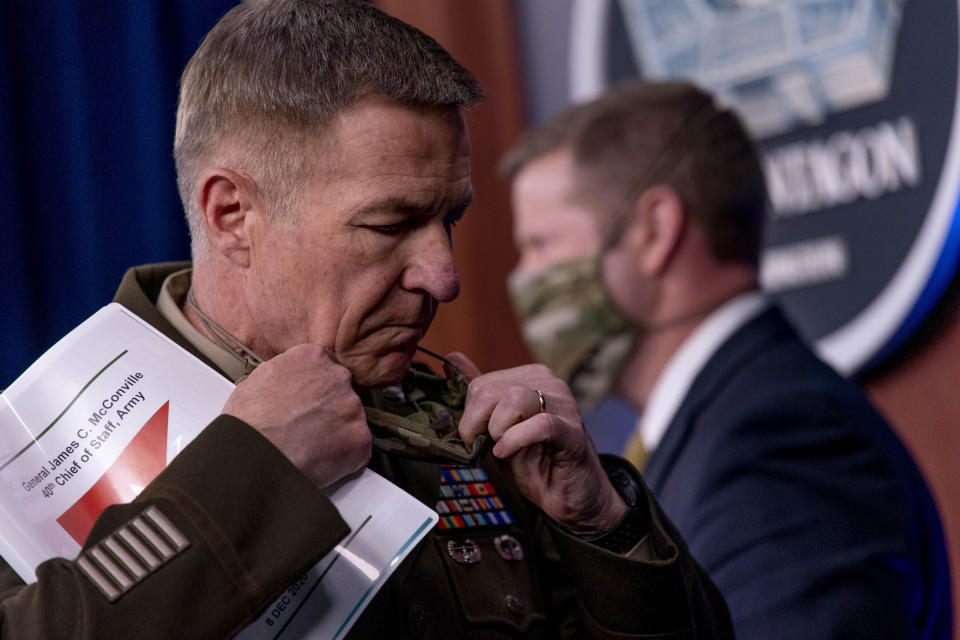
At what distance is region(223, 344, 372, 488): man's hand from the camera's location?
1131mm

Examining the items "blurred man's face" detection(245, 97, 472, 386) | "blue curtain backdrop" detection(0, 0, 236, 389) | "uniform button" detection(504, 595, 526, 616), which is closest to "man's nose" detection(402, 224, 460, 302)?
"blurred man's face" detection(245, 97, 472, 386)

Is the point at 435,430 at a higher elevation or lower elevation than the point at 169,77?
lower

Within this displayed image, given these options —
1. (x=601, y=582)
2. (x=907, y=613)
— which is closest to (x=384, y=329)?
(x=601, y=582)

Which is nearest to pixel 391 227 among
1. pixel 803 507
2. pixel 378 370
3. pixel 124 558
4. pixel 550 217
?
pixel 378 370

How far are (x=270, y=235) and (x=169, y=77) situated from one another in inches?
41.4

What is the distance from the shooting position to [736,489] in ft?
8.38

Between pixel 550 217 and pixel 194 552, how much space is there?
221cm

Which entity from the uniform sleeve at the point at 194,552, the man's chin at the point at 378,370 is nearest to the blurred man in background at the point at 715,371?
the man's chin at the point at 378,370

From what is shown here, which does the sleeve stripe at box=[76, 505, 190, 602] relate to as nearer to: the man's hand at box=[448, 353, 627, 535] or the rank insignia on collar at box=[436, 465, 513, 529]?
the man's hand at box=[448, 353, 627, 535]

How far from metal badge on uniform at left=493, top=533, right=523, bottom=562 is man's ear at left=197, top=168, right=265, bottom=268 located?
54 cm

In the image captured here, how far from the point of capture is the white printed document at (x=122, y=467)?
3.75 ft

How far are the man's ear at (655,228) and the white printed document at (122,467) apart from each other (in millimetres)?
1875

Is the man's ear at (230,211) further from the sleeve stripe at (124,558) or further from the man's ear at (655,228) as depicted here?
the man's ear at (655,228)

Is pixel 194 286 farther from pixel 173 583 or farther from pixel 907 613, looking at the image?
pixel 907 613
